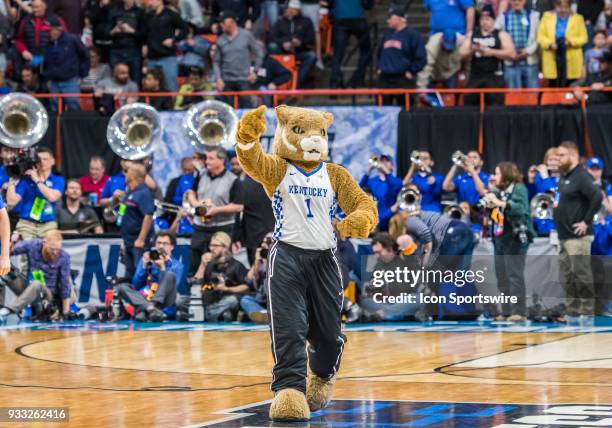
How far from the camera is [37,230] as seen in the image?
18094 mm

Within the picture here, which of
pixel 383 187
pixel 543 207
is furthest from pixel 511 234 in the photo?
pixel 383 187

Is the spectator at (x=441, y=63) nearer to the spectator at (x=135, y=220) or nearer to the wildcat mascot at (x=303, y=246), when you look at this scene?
the spectator at (x=135, y=220)

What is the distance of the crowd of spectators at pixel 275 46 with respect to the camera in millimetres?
19781

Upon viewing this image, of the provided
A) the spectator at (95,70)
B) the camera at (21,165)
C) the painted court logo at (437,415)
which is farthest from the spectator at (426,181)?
the painted court logo at (437,415)

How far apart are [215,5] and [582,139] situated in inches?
276

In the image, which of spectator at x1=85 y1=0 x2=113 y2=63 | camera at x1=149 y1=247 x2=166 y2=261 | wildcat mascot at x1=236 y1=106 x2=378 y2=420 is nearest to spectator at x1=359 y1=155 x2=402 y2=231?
camera at x1=149 y1=247 x2=166 y2=261

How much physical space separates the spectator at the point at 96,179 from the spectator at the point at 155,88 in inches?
61.5

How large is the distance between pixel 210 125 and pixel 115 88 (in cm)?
296

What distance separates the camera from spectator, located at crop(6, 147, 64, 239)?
18.1m

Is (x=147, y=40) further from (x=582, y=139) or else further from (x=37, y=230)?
(x=582, y=139)

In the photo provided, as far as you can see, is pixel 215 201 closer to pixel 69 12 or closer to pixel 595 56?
pixel 595 56

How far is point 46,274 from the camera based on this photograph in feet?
57.7

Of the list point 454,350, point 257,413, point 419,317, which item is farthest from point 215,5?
point 257,413

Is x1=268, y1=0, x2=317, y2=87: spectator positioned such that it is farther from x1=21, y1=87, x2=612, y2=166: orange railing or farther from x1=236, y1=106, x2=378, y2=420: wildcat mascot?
x1=236, y1=106, x2=378, y2=420: wildcat mascot
